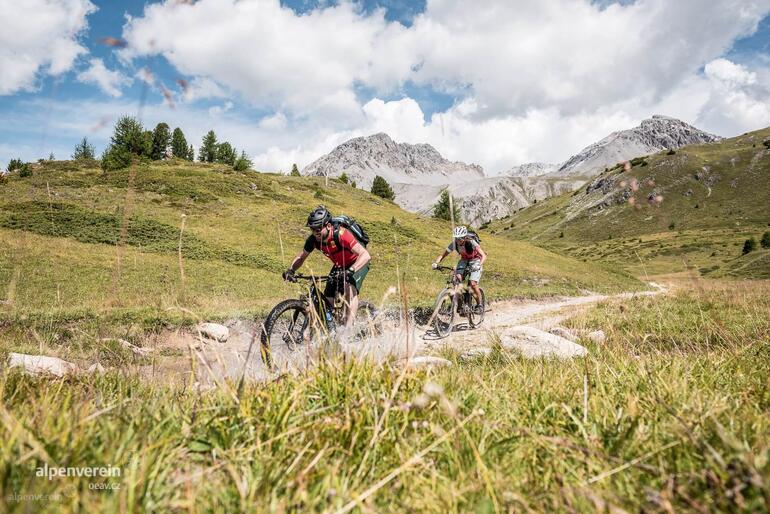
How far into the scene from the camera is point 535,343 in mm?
8258

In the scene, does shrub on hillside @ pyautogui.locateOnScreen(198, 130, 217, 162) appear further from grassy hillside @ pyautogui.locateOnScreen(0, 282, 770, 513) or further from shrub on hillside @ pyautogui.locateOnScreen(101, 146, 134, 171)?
grassy hillside @ pyautogui.locateOnScreen(0, 282, 770, 513)

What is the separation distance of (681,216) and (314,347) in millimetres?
153272

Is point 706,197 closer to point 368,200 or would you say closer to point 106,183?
point 368,200

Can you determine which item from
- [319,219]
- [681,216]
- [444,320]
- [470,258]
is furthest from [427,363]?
[681,216]

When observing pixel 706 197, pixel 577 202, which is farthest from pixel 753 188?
pixel 577 202

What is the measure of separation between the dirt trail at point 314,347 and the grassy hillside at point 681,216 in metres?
63.1

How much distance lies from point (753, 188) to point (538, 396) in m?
164

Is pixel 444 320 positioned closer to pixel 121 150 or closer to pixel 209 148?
pixel 121 150

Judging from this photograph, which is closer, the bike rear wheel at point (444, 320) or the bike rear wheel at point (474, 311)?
the bike rear wheel at point (444, 320)

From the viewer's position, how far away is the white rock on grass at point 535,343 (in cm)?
725

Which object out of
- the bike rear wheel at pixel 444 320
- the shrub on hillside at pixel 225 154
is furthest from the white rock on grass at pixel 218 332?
the shrub on hillside at pixel 225 154

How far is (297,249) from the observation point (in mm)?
33469

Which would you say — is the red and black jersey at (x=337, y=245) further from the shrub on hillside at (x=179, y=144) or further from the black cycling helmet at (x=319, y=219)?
the shrub on hillside at (x=179, y=144)

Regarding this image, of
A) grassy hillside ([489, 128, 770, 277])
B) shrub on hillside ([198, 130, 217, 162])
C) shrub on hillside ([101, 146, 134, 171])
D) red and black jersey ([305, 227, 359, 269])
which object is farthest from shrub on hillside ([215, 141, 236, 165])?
red and black jersey ([305, 227, 359, 269])
